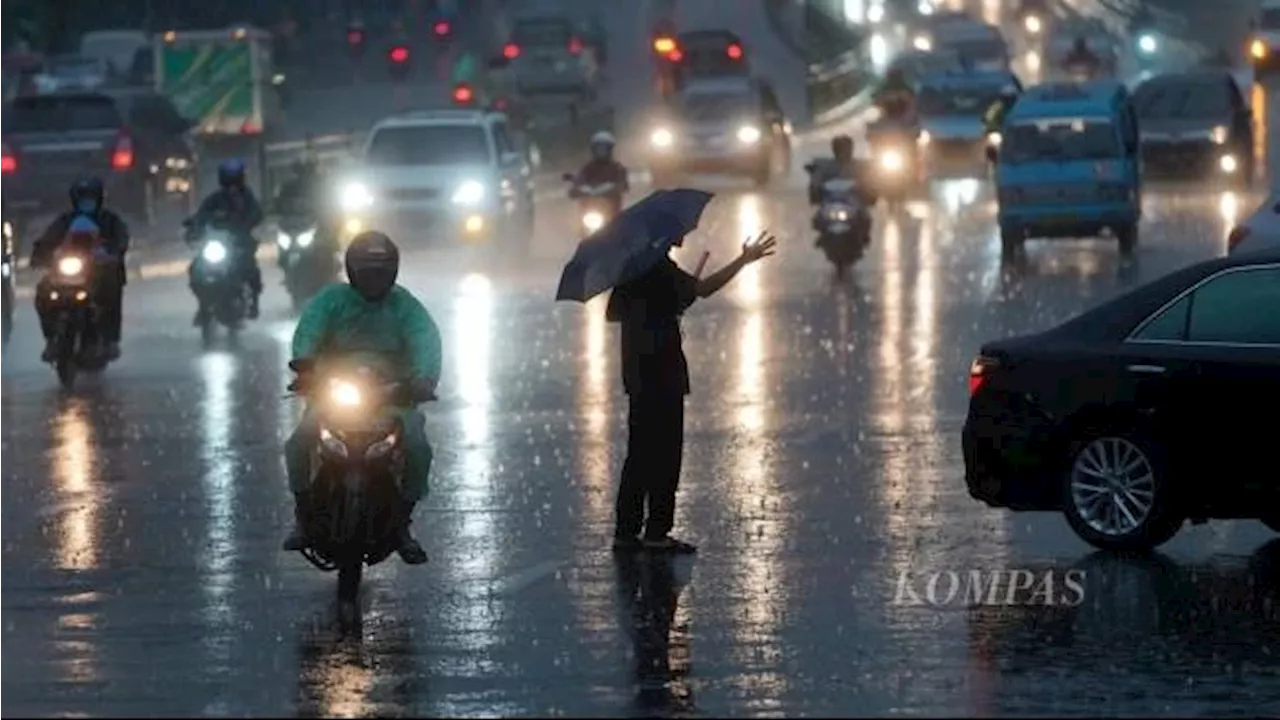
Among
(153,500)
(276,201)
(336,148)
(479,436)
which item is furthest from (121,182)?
(153,500)

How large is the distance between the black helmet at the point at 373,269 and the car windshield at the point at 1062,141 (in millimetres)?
25492

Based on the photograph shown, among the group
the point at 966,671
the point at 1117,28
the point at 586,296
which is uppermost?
the point at 1117,28

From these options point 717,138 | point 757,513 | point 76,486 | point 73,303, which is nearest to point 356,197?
point 717,138

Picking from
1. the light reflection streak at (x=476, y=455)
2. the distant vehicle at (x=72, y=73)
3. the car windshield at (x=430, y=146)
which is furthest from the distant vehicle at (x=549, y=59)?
the light reflection streak at (x=476, y=455)

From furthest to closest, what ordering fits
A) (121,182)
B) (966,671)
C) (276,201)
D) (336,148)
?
(336,148)
(121,182)
(276,201)
(966,671)

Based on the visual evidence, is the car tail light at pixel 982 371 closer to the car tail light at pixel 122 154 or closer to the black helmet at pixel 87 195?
the black helmet at pixel 87 195

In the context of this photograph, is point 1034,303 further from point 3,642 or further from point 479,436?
point 3,642

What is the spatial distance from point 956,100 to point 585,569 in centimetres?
4330

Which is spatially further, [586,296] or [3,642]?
[586,296]

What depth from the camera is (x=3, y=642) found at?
1190cm

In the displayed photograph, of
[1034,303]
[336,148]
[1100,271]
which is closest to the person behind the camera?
[1034,303]

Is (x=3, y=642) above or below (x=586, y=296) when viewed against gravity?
below

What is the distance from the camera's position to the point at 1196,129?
51.2m

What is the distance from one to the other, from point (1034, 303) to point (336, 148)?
70.4ft
